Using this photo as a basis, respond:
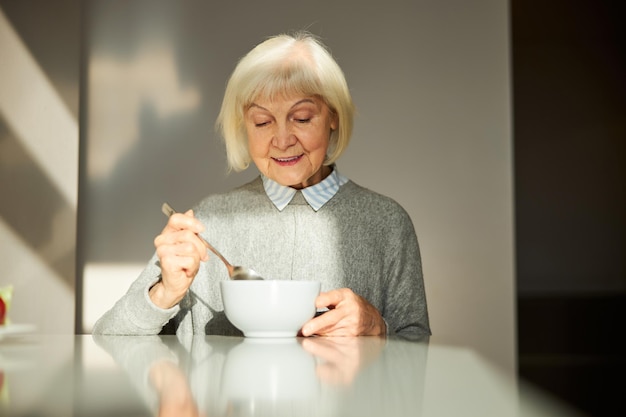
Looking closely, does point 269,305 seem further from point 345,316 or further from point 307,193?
point 307,193

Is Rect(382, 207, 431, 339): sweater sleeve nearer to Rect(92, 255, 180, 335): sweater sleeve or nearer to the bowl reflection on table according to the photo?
Rect(92, 255, 180, 335): sweater sleeve

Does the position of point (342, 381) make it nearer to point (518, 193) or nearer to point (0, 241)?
point (0, 241)

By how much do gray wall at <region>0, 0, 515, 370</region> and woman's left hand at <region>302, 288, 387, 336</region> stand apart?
6.84ft

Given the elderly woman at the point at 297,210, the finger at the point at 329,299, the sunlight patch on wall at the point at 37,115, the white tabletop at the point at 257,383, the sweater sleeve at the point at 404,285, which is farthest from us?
the sunlight patch on wall at the point at 37,115

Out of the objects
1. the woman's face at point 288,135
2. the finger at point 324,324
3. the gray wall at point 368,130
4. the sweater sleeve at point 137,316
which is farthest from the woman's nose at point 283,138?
the gray wall at point 368,130

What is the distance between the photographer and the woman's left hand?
4.00 feet

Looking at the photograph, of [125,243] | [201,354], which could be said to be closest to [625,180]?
[125,243]

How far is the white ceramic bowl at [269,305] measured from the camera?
1.09 meters

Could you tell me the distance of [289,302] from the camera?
1094 mm

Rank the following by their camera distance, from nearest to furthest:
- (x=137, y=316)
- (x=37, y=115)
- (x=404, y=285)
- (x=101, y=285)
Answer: (x=137, y=316) < (x=404, y=285) < (x=37, y=115) < (x=101, y=285)

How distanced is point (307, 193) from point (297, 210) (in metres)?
0.05

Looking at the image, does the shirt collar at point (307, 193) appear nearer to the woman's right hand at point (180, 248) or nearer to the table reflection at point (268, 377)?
the woman's right hand at point (180, 248)

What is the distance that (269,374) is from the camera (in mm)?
606

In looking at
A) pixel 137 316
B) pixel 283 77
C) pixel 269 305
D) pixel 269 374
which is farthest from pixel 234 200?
pixel 269 374
